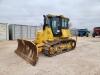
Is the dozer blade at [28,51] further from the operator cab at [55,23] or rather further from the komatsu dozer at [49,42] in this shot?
the operator cab at [55,23]

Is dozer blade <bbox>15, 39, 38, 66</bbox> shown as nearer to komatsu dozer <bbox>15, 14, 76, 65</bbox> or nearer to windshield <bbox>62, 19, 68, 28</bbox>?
komatsu dozer <bbox>15, 14, 76, 65</bbox>

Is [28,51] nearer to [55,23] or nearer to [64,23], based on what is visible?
[55,23]

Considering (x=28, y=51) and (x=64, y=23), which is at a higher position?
(x=64, y=23)

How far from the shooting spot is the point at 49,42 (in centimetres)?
1371

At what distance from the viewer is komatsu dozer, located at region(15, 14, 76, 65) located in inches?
470

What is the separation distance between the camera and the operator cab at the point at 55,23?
567 inches

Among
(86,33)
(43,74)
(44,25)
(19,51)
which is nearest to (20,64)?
(43,74)

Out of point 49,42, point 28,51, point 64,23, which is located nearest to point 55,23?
point 64,23

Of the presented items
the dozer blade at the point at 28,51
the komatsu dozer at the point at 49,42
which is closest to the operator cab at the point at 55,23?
the komatsu dozer at the point at 49,42

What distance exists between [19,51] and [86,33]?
1339 inches

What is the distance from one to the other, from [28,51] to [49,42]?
2.01 meters

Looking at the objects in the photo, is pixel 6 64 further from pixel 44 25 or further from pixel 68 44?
pixel 68 44

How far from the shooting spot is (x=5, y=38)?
2780 cm

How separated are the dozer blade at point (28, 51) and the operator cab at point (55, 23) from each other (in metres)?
2.12
